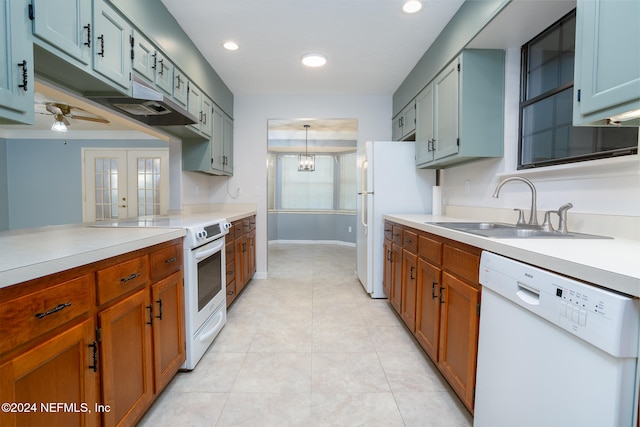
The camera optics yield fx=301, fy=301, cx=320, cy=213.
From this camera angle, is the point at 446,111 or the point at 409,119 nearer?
Answer: the point at 446,111

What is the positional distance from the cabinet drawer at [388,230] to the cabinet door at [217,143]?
1991mm

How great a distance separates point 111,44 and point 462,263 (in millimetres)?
2159

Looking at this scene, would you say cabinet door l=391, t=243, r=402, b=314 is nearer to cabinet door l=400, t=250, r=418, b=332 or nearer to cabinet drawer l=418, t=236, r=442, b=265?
cabinet door l=400, t=250, r=418, b=332

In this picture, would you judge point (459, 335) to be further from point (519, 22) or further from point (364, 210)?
point (364, 210)

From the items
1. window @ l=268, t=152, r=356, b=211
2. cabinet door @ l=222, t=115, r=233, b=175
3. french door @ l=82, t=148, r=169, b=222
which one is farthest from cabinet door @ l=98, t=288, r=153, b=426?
window @ l=268, t=152, r=356, b=211

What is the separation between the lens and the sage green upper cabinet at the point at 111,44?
151 cm

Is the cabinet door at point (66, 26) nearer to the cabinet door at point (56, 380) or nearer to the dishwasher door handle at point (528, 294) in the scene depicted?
the cabinet door at point (56, 380)

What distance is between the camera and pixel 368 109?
4.01m

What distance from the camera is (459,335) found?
1516mm

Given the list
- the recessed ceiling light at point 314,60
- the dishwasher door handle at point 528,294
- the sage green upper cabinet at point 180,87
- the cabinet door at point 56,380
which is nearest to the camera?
the cabinet door at point 56,380

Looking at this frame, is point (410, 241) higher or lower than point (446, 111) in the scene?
lower

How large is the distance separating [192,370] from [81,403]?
37.4 inches

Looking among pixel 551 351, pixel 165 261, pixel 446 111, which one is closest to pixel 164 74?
pixel 165 261

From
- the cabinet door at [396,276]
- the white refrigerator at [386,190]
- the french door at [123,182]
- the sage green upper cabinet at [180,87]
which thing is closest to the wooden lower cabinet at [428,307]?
the cabinet door at [396,276]
